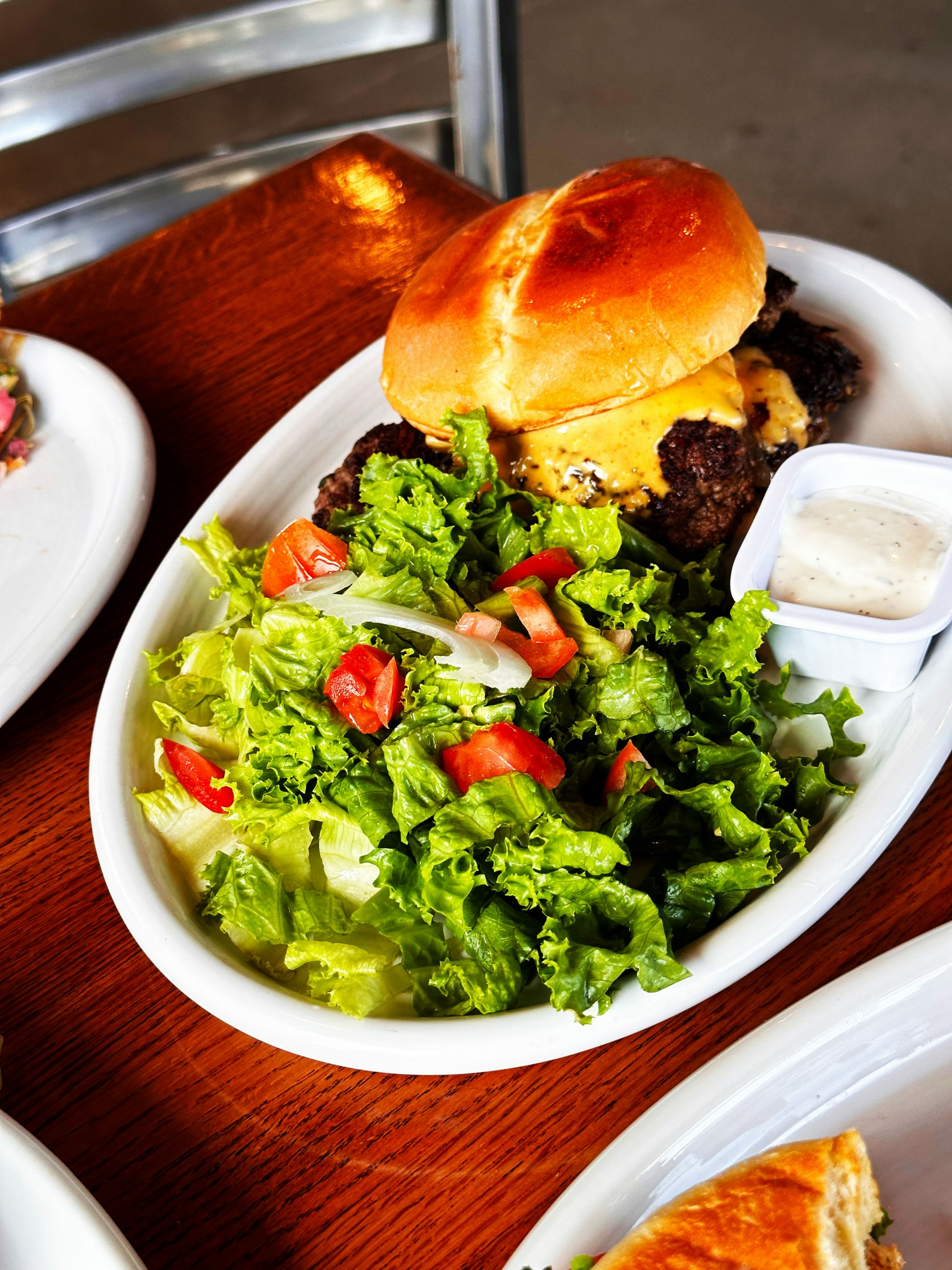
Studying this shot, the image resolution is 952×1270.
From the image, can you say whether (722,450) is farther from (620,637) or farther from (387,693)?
(387,693)

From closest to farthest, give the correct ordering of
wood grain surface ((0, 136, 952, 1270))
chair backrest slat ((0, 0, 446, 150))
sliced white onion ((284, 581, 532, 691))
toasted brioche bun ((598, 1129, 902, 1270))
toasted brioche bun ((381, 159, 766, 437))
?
toasted brioche bun ((598, 1129, 902, 1270)), wood grain surface ((0, 136, 952, 1270)), sliced white onion ((284, 581, 532, 691)), toasted brioche bun ((381, 159, 766, 437)), chair backrest slat ((0, 0, 446, 150))

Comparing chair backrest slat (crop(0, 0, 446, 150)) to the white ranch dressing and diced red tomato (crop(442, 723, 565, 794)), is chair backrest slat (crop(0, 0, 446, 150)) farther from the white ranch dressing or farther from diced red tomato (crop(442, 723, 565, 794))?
diced red tomato (crop(442, 723, 565, 794))

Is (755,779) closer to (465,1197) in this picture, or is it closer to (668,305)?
(465,1197)

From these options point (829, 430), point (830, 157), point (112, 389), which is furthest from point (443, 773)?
point (830, 157)

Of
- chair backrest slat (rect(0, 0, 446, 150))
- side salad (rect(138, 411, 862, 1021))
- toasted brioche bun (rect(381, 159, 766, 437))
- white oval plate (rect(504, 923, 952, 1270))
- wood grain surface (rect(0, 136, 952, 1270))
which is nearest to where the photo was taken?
white oval plate (rect(504, 923, 952, 1270))

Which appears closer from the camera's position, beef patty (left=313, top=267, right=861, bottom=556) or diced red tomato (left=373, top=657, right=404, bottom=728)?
diced red tomato (left=373, top=657, right=404, bottom=728)

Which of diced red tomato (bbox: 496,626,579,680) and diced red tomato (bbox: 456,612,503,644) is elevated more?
diced red tomato (bbox: 456,612,503,644)

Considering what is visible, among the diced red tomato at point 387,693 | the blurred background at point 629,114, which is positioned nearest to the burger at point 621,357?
the diced red tomato at point 387,693

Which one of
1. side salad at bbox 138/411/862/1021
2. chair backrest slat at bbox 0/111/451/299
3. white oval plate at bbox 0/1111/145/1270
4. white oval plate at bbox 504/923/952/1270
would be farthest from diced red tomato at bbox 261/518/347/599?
chair backrest slat at bbox 0/111/451/299

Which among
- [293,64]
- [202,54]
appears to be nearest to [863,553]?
[293,64]
